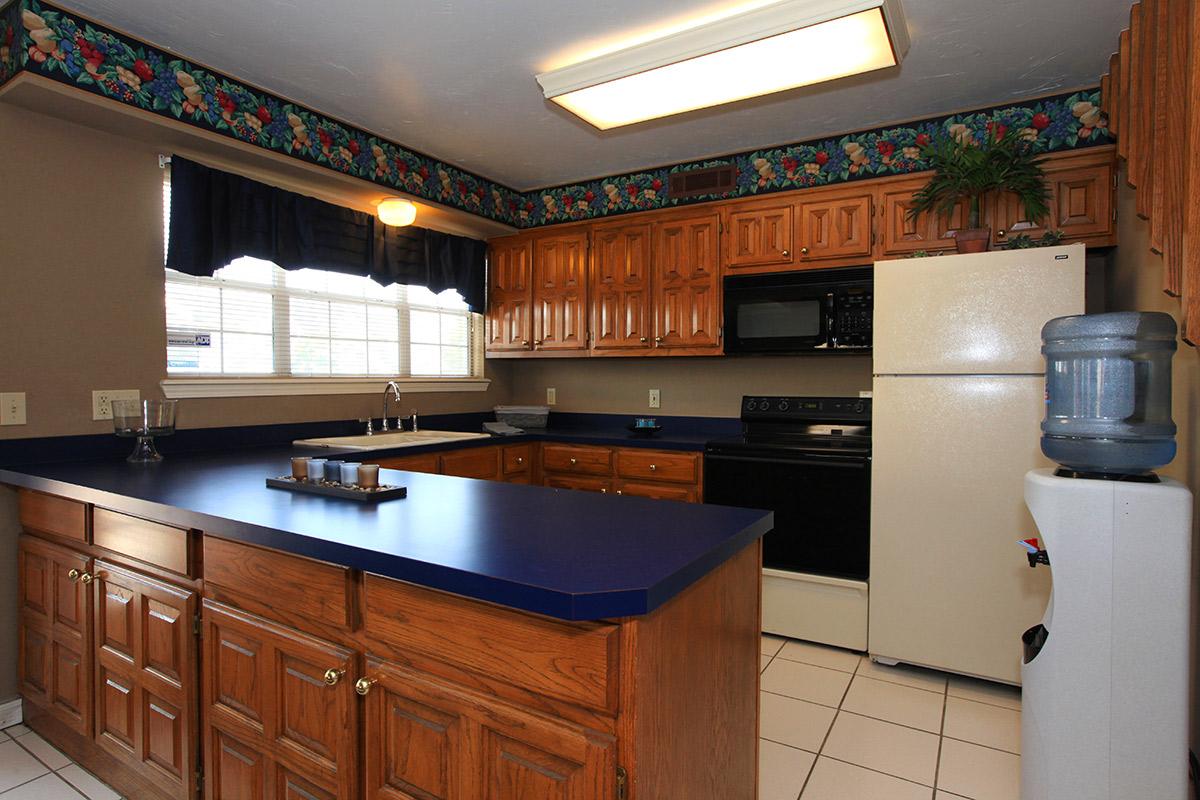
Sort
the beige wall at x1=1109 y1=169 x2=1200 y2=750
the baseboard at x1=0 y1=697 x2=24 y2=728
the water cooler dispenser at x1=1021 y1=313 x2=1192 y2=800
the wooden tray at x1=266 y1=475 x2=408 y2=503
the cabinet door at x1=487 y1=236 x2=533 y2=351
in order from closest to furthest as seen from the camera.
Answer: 1. the water cooler dispenser at x1=1021 y1=313 x2=1192 y2=800
2. the wooden tray at x1=266 y1=475 x2=408 y2=503
3. the beige wall at x1=1109 y1=169 x2=1200 y2=750
4. the baseboard at x1=0 y1=697 x2=24 y2=728
5. the cabinet door at x1=487 y1=236 x2=533 y2=351

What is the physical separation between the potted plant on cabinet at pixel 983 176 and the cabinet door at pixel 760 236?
701mm

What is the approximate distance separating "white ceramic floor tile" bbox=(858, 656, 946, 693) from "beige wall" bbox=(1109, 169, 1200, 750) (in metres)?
0.99

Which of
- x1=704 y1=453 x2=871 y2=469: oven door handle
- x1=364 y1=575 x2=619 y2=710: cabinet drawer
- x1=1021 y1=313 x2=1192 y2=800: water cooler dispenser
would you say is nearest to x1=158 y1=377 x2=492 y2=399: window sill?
x1=704 y1=453 x2=871 y2=469: oven door handle

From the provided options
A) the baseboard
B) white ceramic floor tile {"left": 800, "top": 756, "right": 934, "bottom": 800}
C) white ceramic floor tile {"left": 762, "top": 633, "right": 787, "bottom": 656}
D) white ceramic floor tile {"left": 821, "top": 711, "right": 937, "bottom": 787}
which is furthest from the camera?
white ceramic floor tile {"left": 762, "top": 633, "right": 787, "bottom": 656}

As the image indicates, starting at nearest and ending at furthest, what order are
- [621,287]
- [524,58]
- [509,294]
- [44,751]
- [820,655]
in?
[44,751]
[524,58]
[820,655]
[621,287]
[509,294]

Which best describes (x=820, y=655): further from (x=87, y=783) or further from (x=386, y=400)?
(x=87, y=783)

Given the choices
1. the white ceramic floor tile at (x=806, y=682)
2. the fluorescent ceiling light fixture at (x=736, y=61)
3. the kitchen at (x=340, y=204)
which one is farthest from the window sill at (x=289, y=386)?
the white ceramic floor tile at (x=806, y=682)

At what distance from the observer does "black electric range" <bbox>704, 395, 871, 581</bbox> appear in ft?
10.0

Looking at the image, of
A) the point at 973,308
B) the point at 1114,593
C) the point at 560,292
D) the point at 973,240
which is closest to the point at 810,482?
the point at 973,308

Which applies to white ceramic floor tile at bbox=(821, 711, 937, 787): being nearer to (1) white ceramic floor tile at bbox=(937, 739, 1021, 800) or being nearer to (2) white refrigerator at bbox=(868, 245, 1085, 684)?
(1) white ceramic floor tile at bbox=(937, 739, 1021, 800)

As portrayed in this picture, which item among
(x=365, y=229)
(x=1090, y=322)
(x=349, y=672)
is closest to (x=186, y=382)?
(x=365, y=229)

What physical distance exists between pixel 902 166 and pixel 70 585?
12.5 ft

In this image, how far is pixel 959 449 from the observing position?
273 centimetres

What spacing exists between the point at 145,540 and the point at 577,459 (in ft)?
7.89
